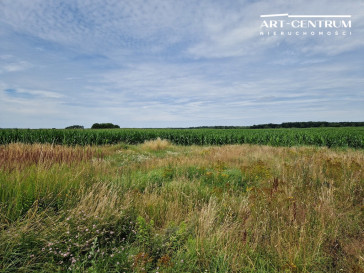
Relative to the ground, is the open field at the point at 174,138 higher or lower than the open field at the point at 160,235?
higher

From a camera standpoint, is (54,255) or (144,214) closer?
(54,255)

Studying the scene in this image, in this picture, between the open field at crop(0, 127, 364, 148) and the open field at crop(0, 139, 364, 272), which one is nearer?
the open field at crop(0, 139, 364, 272)

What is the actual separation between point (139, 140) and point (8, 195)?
21926 millimetres

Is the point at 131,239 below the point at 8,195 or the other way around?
below

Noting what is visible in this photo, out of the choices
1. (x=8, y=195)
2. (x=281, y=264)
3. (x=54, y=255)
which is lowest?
(x=281, y=264)

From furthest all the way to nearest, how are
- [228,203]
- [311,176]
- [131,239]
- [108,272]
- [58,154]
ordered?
1. [58,154]
2. [311,176]
3. [228,203]
4. [131,239]
5. [108,272]

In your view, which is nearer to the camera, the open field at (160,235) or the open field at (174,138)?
the open field at (160,235)

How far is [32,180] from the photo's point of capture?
3.90 m

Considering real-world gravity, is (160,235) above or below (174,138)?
below

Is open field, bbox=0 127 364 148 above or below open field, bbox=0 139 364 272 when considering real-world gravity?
above

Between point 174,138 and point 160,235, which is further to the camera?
point 174,138

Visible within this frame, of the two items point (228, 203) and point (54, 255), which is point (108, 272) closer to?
point (54, 255)

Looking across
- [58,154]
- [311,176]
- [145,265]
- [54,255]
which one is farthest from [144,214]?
[311,176]

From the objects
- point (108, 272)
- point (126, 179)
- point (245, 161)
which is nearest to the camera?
point (108, 272)
